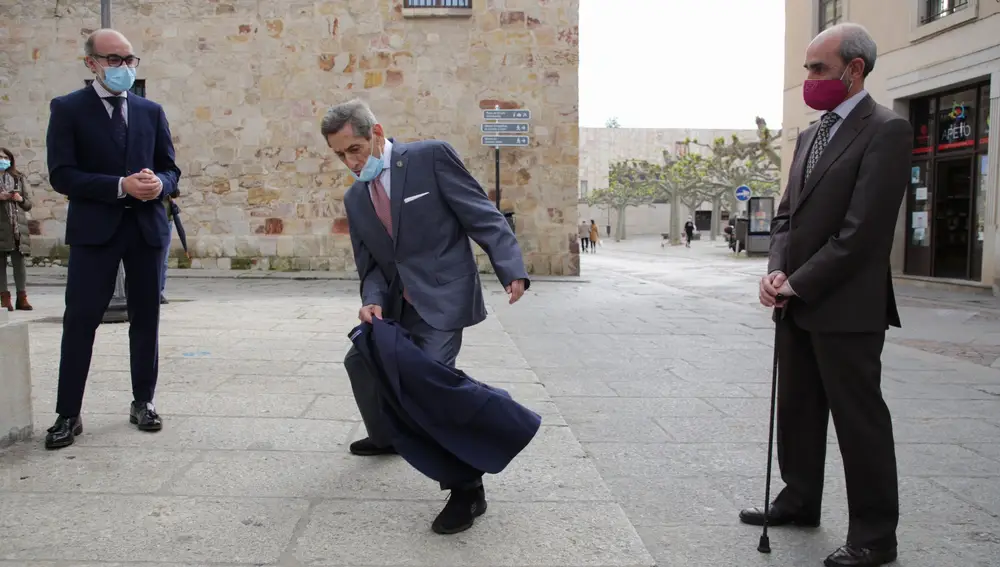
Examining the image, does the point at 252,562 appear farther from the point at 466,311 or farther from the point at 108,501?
the point at 466,311

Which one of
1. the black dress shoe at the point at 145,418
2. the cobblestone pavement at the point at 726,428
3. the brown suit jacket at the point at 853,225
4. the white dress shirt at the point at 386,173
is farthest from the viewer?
the black dress shoe at the point at 145,418

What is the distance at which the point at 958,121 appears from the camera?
1400 centimetres

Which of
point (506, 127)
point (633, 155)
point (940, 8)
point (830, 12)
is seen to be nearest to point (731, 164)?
point (633, 155)

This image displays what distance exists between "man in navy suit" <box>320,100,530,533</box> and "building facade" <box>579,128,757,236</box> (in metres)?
69.3

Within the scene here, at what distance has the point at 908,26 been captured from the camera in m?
14.6

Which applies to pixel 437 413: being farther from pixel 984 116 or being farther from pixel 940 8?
pixel 940 8

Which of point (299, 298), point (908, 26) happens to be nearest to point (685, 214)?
point (908, 26)

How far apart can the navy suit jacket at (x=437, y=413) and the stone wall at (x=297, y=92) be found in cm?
1185

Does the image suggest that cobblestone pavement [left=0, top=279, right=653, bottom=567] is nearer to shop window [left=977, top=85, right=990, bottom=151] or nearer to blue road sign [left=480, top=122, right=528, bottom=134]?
blue road sign [left=480, top=122, right=528, bottom=134]

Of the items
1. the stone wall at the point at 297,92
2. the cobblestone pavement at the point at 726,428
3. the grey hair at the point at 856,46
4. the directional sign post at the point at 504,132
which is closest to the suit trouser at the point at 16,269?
the cobblestone pavement at the point at 726,428

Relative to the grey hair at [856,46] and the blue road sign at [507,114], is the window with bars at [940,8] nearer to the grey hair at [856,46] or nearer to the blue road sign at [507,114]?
the blue road sign at [507,114]

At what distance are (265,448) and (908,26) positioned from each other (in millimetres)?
14878

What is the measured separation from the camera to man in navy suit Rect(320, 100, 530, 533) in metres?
2.96

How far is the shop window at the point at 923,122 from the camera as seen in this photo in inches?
582
